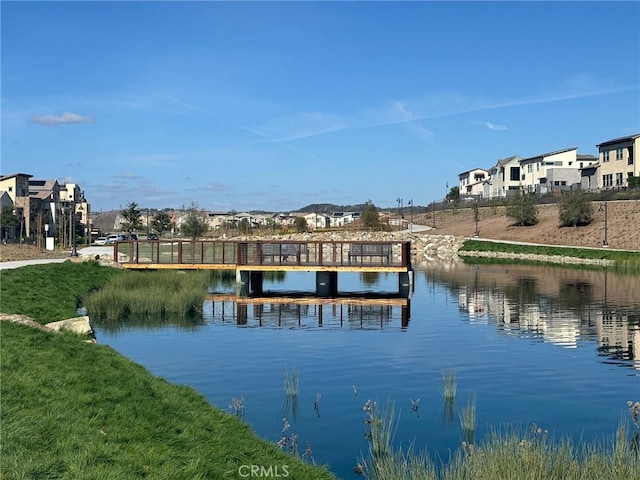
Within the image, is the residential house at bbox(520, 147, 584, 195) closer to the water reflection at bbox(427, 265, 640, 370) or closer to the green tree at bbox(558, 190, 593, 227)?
the green tree at bbox(558, 190, 593, 227)

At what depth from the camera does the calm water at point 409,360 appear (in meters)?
12.6

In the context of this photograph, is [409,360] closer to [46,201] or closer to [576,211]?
[576,211]

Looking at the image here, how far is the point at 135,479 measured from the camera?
23.6ft

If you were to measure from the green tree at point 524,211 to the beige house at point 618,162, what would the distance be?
933 centimetres

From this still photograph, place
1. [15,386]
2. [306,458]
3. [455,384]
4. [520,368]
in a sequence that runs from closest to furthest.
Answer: [15,386] < [306,458] < [455,384] < [520,368]

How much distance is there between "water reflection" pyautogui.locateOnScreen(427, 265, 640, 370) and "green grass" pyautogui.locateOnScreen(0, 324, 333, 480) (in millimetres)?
12084

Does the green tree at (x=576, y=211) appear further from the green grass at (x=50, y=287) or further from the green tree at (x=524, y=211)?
the green grass at (x=50, y=287)

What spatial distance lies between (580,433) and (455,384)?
336cm

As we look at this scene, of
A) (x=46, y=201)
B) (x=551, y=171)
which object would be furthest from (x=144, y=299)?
(x=551, y=171)

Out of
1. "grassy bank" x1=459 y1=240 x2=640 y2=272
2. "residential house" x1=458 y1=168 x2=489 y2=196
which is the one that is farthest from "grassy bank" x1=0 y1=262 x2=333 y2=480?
"residential house" x1=458 y1=168 x2=489 y2=196

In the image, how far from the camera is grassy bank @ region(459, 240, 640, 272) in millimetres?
49719

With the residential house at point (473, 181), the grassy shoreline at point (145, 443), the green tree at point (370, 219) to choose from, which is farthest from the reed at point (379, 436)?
the residential house at point (473, 181)

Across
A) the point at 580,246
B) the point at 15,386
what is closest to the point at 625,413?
the point at 15,386

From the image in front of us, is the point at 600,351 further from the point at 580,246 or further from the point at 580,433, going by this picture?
the point at 580,246
